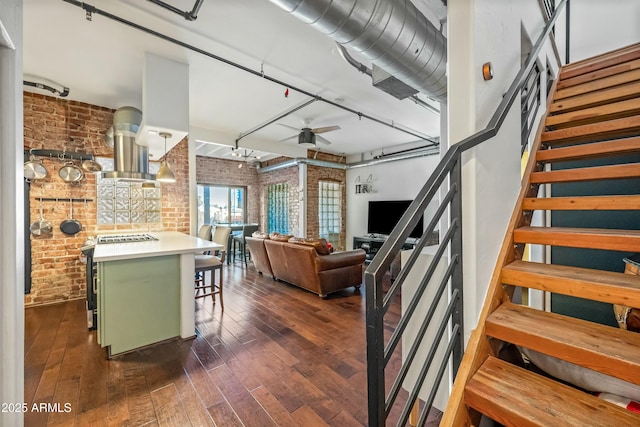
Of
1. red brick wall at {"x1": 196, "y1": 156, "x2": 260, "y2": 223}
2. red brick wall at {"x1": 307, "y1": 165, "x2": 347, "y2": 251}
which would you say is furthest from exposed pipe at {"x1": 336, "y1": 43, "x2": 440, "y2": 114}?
red brick wall at {"x1": 196, "y1": 156, "x2": 260, "y2": 223}

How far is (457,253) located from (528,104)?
242 centimetres

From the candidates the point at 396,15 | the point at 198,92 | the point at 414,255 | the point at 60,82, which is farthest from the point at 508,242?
the point at 60,82

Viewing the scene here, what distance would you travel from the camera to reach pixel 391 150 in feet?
22.1

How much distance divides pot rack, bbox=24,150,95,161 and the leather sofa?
2.89 meters

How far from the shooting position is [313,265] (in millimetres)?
3793

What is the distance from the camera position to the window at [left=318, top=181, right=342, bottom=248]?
24.3 feet

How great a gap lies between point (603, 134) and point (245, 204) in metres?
7.85

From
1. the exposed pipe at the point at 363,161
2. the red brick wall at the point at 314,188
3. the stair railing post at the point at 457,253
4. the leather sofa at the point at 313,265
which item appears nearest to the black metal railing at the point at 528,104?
the stair railing post at the point at 457,253

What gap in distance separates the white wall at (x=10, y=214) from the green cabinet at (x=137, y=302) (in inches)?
56.3

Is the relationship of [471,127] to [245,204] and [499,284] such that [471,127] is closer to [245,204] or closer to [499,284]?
[499,284]

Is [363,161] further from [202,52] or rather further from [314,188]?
[202,52]

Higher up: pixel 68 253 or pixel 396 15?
pixel 396 15

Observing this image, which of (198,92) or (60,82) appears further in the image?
(198,92)

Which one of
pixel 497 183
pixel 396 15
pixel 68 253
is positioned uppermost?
pixel 396 15
